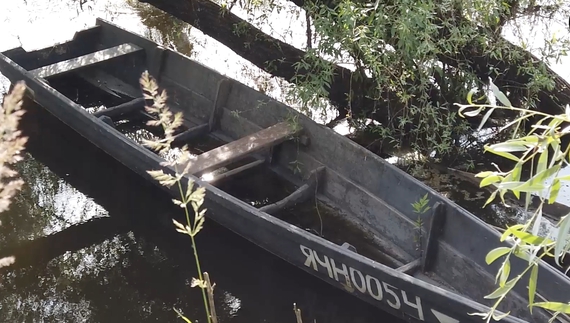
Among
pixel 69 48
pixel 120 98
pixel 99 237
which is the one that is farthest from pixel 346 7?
pixel 69 48

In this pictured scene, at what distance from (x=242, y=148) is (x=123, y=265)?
114 cm

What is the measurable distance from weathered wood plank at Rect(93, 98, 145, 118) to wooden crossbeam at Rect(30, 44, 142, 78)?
0.46m

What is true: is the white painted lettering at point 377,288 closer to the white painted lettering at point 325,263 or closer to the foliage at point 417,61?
the white painted lettering at point 325,263

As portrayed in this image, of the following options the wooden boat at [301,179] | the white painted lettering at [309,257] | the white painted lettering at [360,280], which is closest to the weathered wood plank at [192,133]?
the wooden boat at [301,179]

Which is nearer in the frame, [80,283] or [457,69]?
[80,283]

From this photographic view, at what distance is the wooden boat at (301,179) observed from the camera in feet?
11.0

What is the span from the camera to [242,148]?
4.45 metres

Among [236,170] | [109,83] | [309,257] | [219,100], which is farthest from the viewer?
[109,83]

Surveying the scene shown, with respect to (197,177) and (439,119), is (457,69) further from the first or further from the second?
(197,177)

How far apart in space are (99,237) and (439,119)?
8.90 feet

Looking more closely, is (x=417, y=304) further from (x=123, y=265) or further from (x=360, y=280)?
(x=123, y=265)

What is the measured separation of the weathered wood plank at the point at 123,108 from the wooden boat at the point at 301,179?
0.03ft

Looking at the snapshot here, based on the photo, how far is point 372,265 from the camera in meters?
3.30

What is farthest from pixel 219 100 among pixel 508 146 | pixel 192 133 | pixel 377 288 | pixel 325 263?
pixel 508 146
